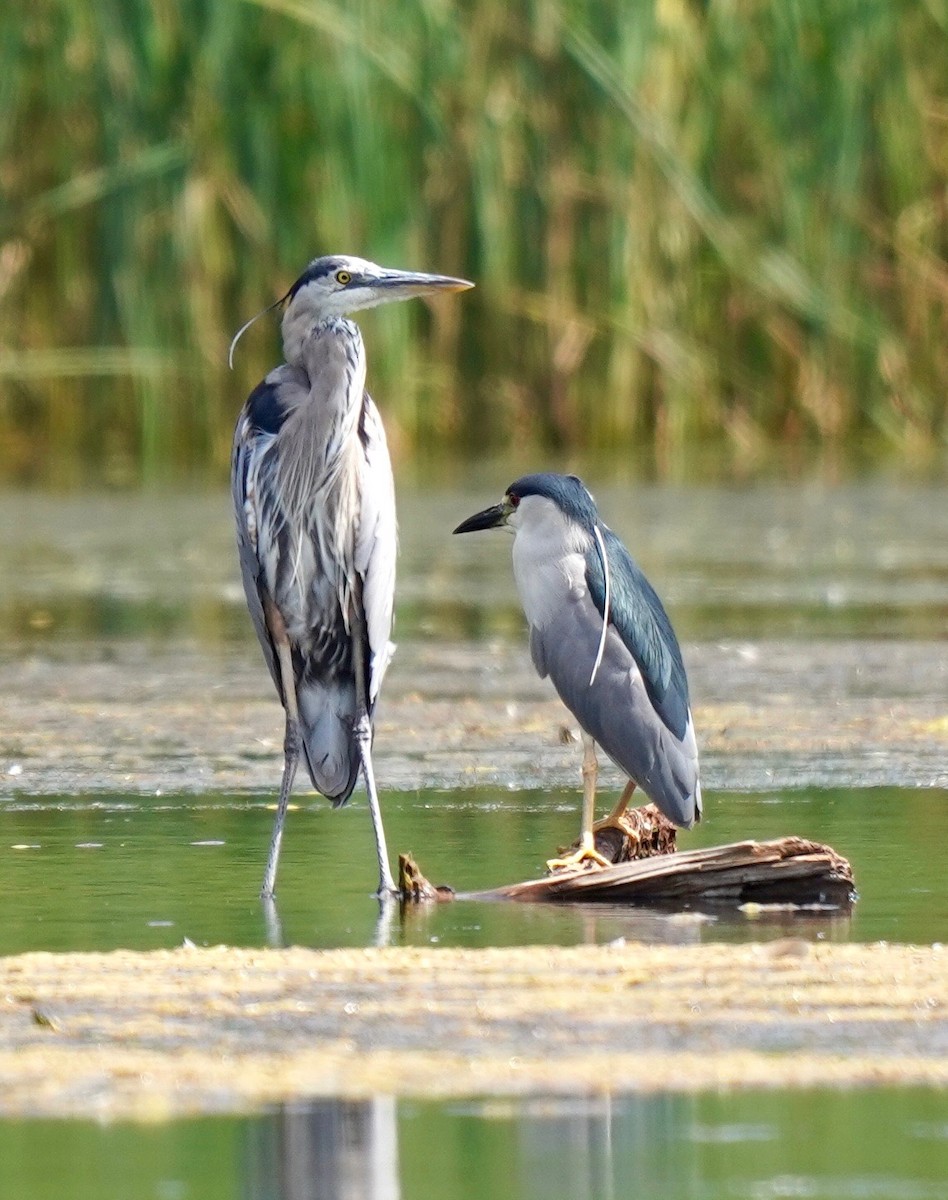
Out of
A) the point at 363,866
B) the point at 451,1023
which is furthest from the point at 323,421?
the point at 451,1023

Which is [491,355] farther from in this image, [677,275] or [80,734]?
[80,734]

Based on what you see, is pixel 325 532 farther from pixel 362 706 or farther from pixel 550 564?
pixel 550 564

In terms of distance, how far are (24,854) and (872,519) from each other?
28.4 feet

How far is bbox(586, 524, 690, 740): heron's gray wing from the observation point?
5.64 metres

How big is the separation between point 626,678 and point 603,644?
0.09 metres

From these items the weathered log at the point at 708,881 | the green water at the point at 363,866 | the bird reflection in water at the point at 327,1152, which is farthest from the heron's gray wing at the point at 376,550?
the bird reflection in water at the point at 327,1152

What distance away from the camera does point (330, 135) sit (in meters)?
14.4

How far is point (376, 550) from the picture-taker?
222 inches

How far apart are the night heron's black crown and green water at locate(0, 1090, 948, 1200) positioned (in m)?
2.48

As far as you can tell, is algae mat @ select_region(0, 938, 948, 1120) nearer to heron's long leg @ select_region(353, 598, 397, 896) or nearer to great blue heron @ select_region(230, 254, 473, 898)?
heron's long leg @ select_region(353, 598, 397, 896)

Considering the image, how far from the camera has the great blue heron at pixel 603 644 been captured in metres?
5.55

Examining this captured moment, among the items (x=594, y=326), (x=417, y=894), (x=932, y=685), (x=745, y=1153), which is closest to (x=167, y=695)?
(x=932, y=685)

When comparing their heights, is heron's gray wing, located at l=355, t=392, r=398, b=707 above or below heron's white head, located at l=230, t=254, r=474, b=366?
below

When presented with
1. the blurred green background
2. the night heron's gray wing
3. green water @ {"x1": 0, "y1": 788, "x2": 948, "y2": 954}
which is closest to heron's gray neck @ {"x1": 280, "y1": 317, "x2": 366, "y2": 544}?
the night heron's gray wing
